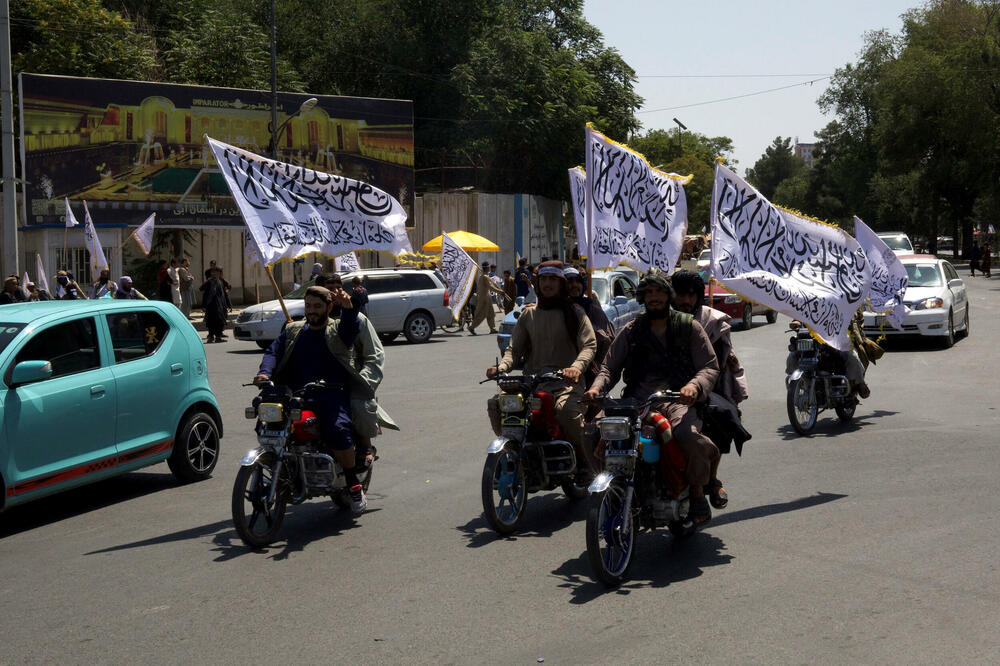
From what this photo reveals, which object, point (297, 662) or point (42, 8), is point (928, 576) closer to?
point (297, 662)

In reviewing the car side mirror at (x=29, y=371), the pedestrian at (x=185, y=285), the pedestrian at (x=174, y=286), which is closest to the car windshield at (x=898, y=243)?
the pedestrian at (x=185, y=285)

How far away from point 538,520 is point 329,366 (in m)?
1.85

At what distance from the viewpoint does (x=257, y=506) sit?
23.1ft

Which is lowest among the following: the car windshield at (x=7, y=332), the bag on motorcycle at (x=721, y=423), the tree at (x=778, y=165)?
the bag on motorcycle at (x=721, y=423)

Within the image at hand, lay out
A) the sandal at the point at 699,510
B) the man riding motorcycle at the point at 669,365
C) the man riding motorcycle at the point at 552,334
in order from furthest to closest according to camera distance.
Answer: the man riding motorcycle at the point at 552,334
the sandal at the point at 699,510
the man riding motorcycle at the point at 669,365

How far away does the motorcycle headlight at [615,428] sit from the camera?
6.02 meters

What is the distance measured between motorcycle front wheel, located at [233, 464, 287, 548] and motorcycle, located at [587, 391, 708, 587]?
2222mm

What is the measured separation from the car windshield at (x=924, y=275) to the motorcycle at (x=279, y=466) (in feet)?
53.6

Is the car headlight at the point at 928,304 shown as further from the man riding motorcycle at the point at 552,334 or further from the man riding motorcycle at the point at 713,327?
the man riding motorcycle at the point at 713,327

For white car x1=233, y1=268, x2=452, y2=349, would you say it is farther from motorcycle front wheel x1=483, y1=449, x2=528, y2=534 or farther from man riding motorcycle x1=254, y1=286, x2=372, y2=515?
motorcycle front wheel x1=483, y1=449, x2=528, y2=534

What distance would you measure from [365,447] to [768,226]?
3793 millimetres

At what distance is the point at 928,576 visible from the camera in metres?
6.09

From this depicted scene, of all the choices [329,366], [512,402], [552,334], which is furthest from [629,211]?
[329,366]

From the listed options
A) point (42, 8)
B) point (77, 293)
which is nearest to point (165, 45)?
point (42, 8)
